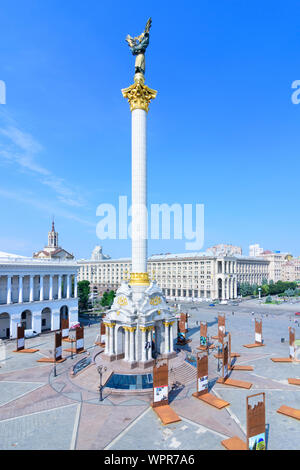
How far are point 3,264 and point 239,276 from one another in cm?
11793

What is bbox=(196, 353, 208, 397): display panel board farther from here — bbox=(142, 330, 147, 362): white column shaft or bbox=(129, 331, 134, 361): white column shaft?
bbox=(129, 331, 134, 361): white column shaft

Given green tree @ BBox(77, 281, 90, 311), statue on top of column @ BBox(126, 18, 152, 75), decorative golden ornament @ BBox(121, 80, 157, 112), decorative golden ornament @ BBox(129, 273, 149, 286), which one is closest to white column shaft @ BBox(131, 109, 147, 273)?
decorative golden ornament @ BBox(129, 273, 149, 286)

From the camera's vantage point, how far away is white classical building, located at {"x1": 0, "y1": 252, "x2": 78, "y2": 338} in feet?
174

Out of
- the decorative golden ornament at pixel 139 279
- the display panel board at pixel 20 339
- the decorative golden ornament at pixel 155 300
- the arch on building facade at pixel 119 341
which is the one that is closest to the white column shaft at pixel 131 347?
the arch on building facade at pixel 119 341

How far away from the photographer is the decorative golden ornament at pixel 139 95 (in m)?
39.3

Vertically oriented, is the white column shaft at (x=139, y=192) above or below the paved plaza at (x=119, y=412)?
above

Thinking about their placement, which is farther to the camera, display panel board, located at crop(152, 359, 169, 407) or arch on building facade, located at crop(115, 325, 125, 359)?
arch on building facade, located at crop(115, 325, 125, 359)

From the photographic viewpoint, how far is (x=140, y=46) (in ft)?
129

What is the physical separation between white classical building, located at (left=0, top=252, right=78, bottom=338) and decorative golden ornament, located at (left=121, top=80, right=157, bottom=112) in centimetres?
3590

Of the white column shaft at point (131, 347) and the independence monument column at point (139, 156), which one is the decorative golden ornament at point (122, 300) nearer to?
the independence monument column at point (139, 156)

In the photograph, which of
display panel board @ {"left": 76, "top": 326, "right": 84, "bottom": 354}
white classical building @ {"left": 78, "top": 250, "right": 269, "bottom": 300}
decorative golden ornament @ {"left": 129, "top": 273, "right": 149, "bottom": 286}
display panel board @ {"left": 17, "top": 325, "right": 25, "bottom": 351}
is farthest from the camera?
white classical building @ {"left": 78, "top": 250, "right": 269, "bottom": 300}

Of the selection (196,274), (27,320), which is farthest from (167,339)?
(196,274)
